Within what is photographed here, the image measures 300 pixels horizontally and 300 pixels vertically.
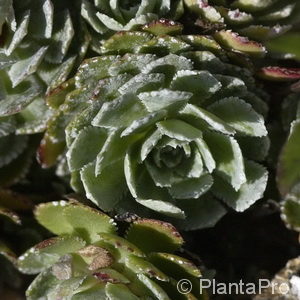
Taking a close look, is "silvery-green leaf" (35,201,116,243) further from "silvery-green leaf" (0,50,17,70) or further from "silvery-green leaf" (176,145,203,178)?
"silvery-green leaf" (0,50,17,70)

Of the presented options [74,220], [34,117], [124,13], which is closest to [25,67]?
[34,117]

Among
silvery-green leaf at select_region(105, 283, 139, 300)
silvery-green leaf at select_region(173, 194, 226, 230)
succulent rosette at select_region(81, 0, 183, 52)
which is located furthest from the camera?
silvery-green leaf at select_region(173, 194, 226, 230)

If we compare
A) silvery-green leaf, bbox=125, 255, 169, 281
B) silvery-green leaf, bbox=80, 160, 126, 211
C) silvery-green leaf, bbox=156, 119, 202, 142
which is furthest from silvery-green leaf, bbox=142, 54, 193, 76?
silvery-green leaf, bbox=125, 255, 169, 281

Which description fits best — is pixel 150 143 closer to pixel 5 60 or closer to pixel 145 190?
pixel 145 190

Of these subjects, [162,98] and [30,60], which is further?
[30,60]


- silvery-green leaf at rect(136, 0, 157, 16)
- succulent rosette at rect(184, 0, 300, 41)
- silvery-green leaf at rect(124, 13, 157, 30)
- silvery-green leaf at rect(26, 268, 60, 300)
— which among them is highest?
silvery-green leaf at rect(136, 0, 157, 16)

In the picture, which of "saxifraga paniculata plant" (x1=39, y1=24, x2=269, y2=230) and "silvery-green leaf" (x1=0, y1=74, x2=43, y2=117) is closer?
"saxifraga paniculata plant" (x1=39, y1=24, x2=269, y2=230)

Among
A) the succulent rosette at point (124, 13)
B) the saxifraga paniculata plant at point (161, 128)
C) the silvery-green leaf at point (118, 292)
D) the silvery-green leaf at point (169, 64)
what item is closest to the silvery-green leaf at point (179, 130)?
the saxifraga paniculata plant at point (161, 128)
